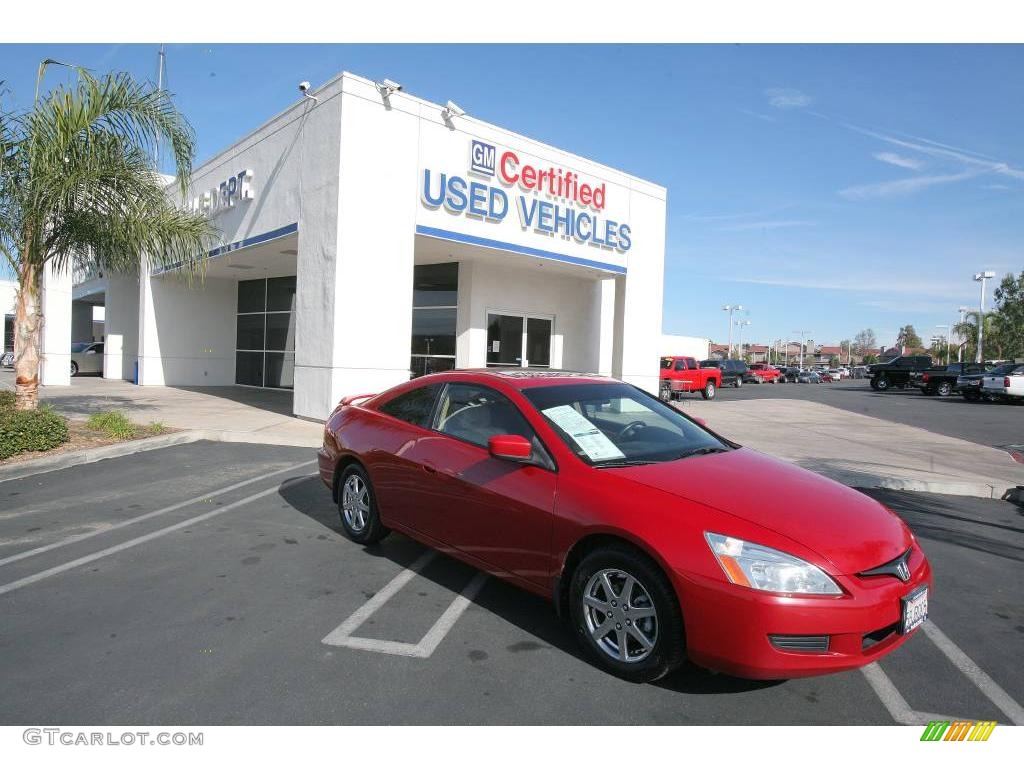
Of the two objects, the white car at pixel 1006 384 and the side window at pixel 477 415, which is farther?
the white car at pixel 1006 384

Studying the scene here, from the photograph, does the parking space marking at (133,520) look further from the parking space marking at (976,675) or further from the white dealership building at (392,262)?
the parking space marking at (976,675)

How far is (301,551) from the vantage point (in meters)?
5.18

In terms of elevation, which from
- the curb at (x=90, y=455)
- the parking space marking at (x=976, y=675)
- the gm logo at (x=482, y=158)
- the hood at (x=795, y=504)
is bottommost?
the parking space marking at (x=976, y=675)

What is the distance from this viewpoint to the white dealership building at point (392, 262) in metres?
12.7

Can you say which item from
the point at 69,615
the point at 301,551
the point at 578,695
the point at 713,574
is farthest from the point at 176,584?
the point at 713,574

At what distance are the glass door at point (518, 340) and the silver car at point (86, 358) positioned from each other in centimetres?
2255

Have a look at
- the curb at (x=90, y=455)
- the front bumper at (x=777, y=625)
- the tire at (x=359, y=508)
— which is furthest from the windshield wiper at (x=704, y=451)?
the curb at (x=90, y=455)

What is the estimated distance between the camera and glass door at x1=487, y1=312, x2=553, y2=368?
1827cm

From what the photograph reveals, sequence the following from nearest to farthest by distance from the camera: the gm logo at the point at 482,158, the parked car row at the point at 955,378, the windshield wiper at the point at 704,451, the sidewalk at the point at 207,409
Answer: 1. the windshield wiper at the point at 704,451
2. the sidewalk at the point at 207,409
3. the gm logo at the point at 482,158
4. the parked car row at the point at 955,378

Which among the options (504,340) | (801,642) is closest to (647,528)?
(801,642)

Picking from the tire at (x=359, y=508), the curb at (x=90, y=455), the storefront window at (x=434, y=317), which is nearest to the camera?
the tire at (x=359, y=508)

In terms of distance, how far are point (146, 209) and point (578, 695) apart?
34.2 ft

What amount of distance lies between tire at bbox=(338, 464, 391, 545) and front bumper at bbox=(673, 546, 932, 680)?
283 cm

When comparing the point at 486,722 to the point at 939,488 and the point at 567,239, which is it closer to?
the point at 939,488
